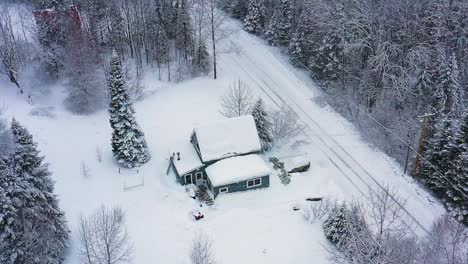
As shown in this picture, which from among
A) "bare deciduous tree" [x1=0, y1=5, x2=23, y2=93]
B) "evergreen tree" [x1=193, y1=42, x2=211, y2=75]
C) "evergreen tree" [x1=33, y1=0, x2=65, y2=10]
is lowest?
"evergreen tree" [x1=193, y1=42, x2=211, y2=75]

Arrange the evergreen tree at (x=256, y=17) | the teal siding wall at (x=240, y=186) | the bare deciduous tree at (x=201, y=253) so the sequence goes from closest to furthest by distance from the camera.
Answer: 1. the bare deciduous tree at (x=201, y=253)
2. the teal siding wall at (x=240, y=186)
3. the evergreen tree at (x=256, y=17)

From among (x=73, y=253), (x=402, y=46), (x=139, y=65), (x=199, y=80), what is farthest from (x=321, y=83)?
(x=73, y=253)

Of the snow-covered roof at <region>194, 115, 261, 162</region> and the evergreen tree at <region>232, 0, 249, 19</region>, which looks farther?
the evergreen tree at <region>232, 0, 249, 19</region>

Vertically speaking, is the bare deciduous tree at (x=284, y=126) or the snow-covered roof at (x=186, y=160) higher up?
the bare deciduous tree at (x=284, y=126)

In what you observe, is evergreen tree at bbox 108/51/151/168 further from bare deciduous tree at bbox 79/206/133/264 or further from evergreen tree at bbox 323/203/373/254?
evergreen tree at bbox 323/203/373/254

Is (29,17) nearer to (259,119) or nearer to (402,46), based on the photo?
(259,119)

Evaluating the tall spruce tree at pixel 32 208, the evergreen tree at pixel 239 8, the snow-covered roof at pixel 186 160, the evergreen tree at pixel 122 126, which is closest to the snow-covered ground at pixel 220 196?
the evergreen tree at pixel 122 126

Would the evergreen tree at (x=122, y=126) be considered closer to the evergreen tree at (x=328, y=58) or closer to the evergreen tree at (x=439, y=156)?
the evergreen tree at (x=328, y=58)

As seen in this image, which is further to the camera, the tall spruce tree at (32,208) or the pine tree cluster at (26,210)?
the tall spruce tree at (32,208)

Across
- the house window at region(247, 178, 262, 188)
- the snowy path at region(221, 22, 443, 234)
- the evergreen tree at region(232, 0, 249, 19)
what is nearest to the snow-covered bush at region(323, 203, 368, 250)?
the snowy path at region(221, 22, 443, 234)
